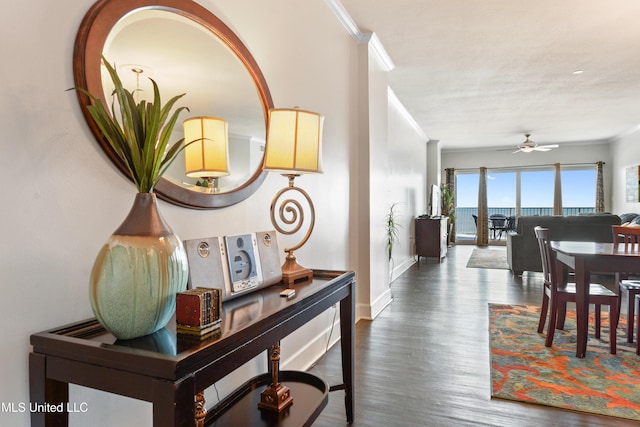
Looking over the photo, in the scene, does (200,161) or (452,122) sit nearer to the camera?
(200,161)

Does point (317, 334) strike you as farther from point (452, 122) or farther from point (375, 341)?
point (452, 122)

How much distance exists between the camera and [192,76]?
5.46 feet

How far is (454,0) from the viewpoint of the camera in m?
3.11

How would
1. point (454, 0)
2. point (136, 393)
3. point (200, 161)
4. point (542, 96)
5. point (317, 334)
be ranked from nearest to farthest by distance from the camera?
point (136, 393)
point (200, 161)
point (317, 334)
point (454, 0)
point (542, 96)

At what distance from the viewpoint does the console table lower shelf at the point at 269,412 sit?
1.62 m

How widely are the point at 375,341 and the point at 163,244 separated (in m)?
2.47

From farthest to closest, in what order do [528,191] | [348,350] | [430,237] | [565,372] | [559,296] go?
[528,191]
[430,237]
[559,296]
[565,372]
[348,350]

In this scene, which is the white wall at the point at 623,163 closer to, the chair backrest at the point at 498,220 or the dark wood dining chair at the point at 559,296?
the chair backrest at the point at 498,220

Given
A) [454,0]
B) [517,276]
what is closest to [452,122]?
[517,276]

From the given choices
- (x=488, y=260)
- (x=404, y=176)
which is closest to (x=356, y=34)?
(x=404, y=176)

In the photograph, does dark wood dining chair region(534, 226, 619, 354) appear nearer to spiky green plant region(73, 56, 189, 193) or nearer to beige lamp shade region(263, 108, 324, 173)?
beige lamp shade region(263, 108, 324, 173)

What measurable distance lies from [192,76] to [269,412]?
147 centimetres

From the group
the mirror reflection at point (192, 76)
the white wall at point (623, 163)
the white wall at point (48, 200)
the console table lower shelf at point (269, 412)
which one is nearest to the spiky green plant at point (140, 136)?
the white wall at point (48, 200)

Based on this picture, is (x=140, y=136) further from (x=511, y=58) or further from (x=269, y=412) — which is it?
(x=511, y=58)
